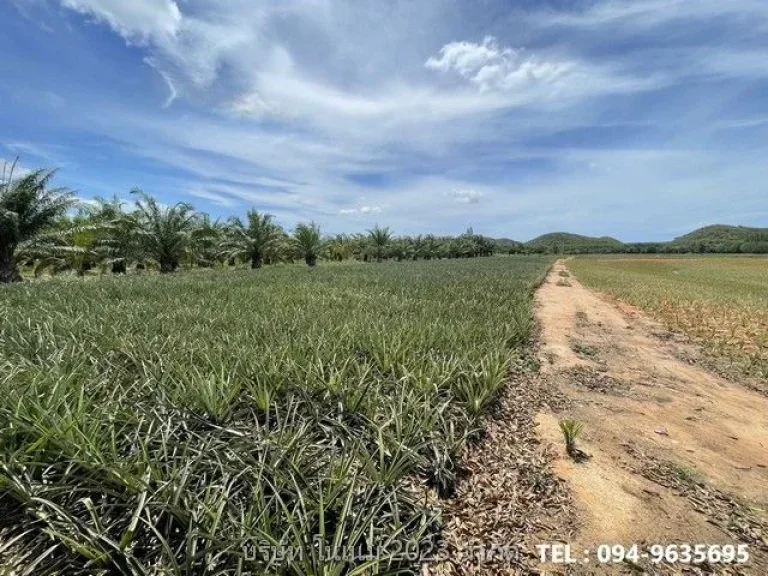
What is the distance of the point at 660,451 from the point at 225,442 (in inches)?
141

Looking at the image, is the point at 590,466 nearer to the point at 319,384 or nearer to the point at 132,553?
the point at 319,384

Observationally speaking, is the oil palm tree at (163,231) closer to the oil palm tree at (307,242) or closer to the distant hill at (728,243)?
the oil palm tree at (307,242)

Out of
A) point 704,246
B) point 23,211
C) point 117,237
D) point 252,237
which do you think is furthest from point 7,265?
point 704,246

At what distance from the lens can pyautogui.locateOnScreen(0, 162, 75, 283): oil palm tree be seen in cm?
1369

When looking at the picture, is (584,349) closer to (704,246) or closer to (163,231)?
(163,231)

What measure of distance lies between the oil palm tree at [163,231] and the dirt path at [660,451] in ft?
70.5

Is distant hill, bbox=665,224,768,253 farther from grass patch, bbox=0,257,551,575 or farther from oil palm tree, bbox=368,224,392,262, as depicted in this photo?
grass patch, bbox=0,257,551,575

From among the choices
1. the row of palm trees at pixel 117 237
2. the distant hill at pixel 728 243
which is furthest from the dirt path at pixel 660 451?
the distant hill at pixel 728 243

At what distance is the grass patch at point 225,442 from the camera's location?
5.45ft

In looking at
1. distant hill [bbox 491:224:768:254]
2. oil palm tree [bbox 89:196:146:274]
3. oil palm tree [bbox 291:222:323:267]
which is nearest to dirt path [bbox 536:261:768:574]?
oil palm tree [bbox 89:196:146:274]

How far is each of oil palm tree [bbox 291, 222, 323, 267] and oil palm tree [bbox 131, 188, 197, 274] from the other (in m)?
11.6

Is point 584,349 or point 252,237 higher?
point 252,237

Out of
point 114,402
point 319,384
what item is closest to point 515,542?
point 319,384

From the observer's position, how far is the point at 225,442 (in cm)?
231
